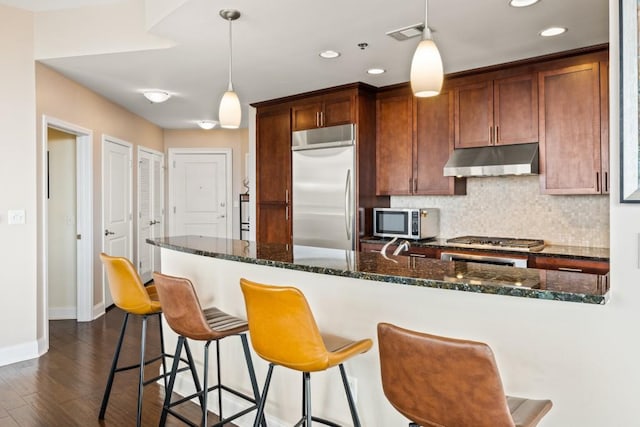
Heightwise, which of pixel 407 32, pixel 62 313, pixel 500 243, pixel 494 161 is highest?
pixel 407 32

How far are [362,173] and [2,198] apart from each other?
119 inches

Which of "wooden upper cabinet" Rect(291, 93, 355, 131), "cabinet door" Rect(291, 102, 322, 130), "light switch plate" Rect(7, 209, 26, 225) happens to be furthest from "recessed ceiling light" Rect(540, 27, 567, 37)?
"light switch plate" Rect(7, 209, 26, 225)

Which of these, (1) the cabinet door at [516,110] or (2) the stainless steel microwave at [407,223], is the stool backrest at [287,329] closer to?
(2) the stainless steel microwave at [407,223]

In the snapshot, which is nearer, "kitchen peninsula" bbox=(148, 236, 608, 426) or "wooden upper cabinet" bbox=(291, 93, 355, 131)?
"kitchen peninsula" bbox=(148, 236, 608, 426)

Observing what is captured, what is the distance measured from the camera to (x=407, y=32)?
3.01 m

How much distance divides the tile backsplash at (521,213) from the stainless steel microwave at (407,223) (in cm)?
20

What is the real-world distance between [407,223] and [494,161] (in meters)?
0.91

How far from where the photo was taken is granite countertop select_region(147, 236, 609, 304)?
1449mm

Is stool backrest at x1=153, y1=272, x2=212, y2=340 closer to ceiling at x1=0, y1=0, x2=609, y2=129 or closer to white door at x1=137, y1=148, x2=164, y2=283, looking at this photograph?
ceiling at x1=0, y1=0, x2=609, y2=129

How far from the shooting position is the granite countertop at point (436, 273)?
4.75ft

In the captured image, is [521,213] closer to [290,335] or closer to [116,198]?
[290,335]

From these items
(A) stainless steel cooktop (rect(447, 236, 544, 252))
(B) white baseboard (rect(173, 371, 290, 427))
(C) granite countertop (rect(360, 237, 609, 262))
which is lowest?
(B) white baseboard (rect(173, 371, 290, 427))

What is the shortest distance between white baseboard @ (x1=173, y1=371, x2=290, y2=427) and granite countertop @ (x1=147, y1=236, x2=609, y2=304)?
86 centimetres

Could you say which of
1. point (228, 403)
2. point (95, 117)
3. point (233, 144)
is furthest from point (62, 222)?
point (228, 403)
